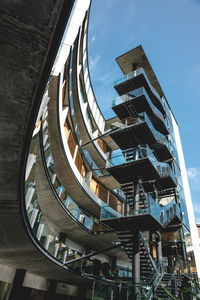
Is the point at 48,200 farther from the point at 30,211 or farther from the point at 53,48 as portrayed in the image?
the point at 53,48

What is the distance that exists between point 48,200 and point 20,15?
11791mm

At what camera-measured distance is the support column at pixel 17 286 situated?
11.7m

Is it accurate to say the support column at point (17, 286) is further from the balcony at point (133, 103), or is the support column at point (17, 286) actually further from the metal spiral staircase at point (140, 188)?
the balcony at point (133, 103)

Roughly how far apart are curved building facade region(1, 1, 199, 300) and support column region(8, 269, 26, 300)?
0.17 ft

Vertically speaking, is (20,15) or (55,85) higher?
(55,85)

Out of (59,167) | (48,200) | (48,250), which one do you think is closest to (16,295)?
(48,250)

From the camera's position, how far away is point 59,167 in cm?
1561

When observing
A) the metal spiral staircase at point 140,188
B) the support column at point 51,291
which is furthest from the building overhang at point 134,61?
the support column at point 51,291

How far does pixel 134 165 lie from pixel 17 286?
1017 centimetres

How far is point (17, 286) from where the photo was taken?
39.5ft

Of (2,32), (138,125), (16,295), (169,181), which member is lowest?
(16,295)

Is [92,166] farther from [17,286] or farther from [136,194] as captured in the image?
[17,286]

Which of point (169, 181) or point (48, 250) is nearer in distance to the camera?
point (48, 250)

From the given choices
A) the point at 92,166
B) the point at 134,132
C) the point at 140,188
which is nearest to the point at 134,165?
the point at 140,188
